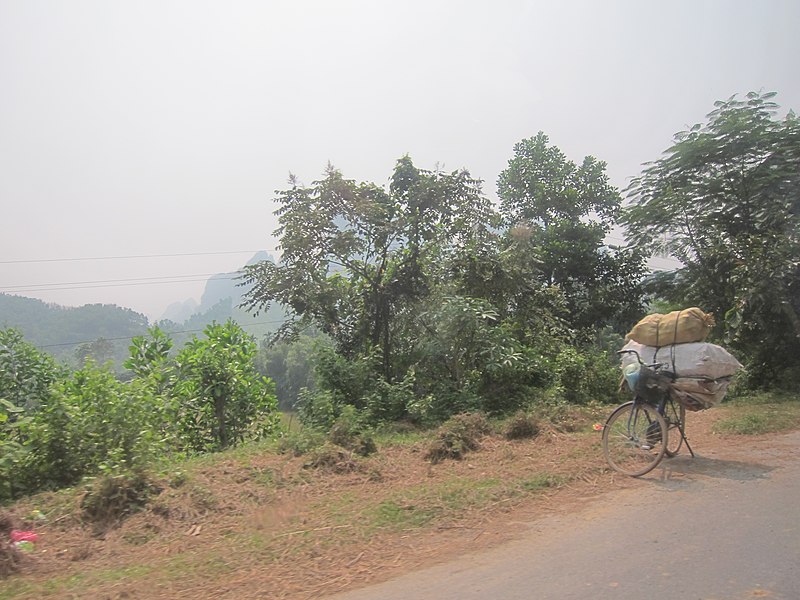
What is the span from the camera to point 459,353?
11.4 m

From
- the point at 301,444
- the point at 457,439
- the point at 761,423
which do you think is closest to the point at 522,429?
the point at 457,439

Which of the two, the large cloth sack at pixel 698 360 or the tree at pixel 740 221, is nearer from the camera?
the large cloth sack at pixel 698 360

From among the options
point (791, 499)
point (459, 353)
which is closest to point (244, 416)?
point (459, 353)

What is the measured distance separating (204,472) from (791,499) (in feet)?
18.5

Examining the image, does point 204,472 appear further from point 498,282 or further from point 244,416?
point 498,282

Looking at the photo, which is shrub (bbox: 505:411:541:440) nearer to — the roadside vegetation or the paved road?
the roadside vegetation

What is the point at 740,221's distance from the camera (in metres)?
12.3

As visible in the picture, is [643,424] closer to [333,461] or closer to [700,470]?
[700,470]

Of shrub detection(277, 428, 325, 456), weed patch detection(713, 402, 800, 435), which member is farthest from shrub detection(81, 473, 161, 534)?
weed patch detection(713, 402, 800, 435)

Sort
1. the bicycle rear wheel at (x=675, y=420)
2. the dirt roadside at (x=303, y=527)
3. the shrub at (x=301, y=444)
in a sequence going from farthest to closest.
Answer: the shrub at (x=301, y=444)
the bicycle rear wheel at (x=675, y=420)
the dirt roadside at (x=303, y=527)

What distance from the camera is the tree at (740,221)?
418 inches

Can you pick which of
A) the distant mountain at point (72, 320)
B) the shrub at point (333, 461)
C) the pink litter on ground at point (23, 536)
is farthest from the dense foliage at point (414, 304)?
the distant mountain at point (72, 320)

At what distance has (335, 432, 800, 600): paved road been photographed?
10.5 ft

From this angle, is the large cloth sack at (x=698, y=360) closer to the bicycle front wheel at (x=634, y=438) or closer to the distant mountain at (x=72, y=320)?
the bicycle front wheel at (x=634, y=438)
